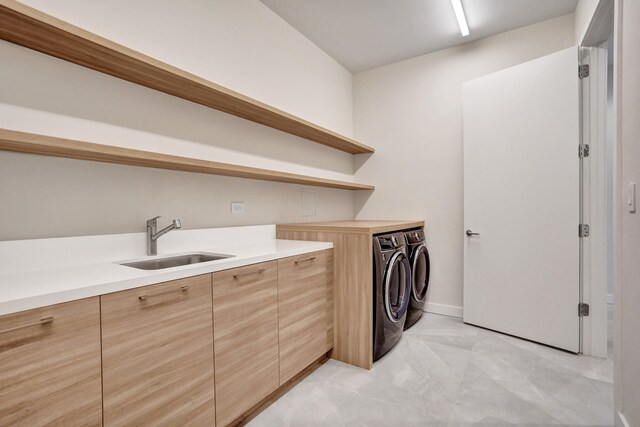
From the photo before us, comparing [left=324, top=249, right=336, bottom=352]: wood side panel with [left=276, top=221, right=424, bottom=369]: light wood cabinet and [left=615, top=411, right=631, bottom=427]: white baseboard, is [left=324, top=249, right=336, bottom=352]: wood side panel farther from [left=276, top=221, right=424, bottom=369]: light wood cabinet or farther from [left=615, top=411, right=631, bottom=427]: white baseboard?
[left=615, top=411, right=631, bottom=427]: white baseboard

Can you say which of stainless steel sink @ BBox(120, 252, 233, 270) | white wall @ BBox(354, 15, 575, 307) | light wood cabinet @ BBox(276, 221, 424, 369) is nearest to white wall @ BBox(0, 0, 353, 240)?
stainless steel sink @ BBox(120, 252, 233, 270)

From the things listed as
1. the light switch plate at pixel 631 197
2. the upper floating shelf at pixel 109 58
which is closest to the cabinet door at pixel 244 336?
the upper floating shelf at pixel 109 58

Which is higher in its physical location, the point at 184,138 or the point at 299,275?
the point at 184,138

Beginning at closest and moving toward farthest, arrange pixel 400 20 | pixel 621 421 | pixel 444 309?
pixel 621 421
pixel 400 20
pixel 444 309

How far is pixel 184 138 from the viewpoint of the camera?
1.93 m

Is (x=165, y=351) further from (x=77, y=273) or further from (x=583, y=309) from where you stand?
(x=583, y=309)

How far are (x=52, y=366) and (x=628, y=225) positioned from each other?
2202mm

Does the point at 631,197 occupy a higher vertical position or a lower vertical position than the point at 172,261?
higher

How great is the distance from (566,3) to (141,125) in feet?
10.7

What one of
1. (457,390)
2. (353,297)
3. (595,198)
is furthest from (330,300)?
(595,198)

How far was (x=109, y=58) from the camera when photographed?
1.41 metres

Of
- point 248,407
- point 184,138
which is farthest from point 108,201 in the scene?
point 248,407

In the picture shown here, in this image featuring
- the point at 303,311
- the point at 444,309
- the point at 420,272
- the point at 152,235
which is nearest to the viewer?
the point at 152,235

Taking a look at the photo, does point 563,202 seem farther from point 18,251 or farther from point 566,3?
point 18,251
